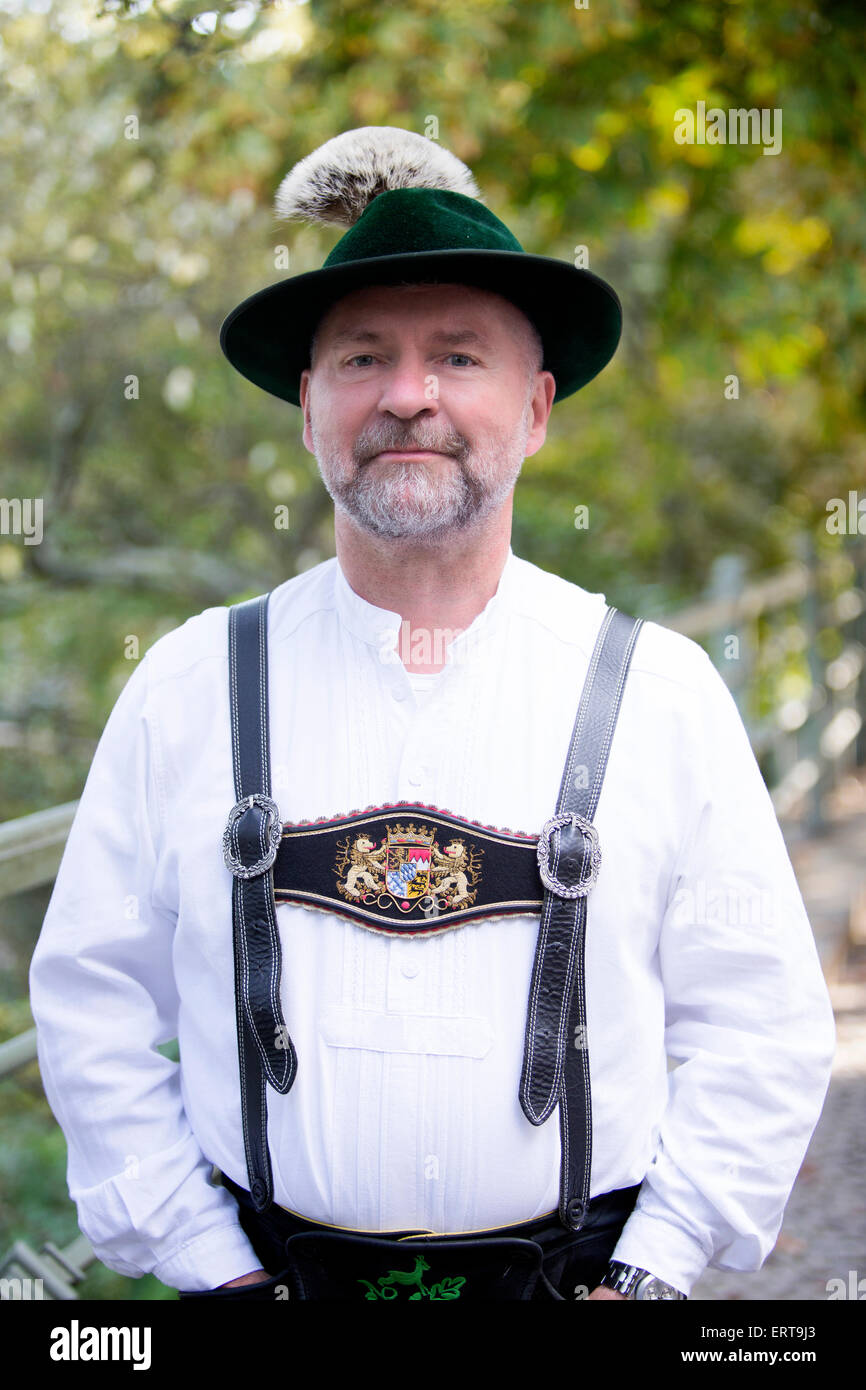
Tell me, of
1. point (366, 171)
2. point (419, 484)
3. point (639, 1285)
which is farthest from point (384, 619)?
point (639, 1285)

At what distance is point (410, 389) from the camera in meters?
1.50

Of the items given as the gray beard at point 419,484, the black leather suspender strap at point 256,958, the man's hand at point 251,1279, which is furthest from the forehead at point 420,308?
the man's hand at point 251,1279

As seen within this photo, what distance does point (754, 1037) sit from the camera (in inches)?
59.8

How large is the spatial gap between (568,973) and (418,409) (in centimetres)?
Result: 72

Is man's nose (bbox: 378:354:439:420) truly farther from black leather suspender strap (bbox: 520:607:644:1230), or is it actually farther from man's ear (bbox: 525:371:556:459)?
black leather suspender strap (bbox: 520:607:644:1230)

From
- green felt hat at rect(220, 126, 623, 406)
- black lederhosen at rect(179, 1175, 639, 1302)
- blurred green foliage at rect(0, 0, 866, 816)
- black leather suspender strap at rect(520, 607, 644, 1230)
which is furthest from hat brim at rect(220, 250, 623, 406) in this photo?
black lederhosen at rect(179, 1175, 639, 1302)

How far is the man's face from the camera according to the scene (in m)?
1.52

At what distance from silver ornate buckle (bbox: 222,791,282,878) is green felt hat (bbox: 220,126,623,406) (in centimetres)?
66

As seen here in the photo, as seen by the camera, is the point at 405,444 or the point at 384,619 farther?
the point at 384,619

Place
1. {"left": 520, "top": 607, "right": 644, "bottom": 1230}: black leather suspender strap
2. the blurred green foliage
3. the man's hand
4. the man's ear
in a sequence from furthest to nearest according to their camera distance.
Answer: the blurred green foliage, the man's ear, the man's hand, {"left": 520, "top": 607, "right": 644, "bottom": 1230}: black leather suspender strap

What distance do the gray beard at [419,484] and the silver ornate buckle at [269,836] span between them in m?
0.38

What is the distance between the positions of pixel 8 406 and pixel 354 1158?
5.43 meters

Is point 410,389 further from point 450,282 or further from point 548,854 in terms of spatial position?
point 548,854

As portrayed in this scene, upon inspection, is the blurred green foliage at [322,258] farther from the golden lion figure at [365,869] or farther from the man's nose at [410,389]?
the golden lion figure at [365,869]
